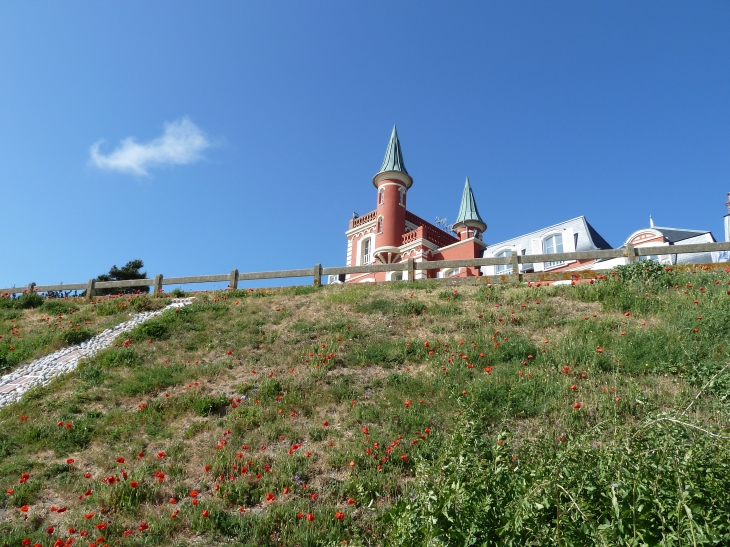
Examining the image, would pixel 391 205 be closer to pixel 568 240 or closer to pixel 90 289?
pixel 568 240

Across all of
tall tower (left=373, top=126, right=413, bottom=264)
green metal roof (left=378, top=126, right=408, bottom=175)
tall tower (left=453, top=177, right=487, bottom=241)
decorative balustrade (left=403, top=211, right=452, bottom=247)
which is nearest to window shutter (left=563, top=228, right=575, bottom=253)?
decorative balustrade (left=403, top=211, right=452, bottom=247)

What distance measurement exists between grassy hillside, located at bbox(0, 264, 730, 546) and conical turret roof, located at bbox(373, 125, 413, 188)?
1159 inches

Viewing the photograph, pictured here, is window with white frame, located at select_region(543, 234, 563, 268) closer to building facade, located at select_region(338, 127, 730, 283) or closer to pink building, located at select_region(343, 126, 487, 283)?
building facade, located at select_region(338, 127, 730, 283)

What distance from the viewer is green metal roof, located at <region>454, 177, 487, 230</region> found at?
45.8 metres

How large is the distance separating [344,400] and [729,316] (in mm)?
7343

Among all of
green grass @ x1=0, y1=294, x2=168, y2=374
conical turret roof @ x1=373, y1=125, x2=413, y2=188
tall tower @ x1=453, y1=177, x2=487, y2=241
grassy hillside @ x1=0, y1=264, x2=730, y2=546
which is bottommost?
grassy hillside @ x1=0, y1=264, x2=730, y2=546

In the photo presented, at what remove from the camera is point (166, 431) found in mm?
8039

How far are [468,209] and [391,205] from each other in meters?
9.08

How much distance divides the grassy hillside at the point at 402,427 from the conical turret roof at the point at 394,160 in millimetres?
29436

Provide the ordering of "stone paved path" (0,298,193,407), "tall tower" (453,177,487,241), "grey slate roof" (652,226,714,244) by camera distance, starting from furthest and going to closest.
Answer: "tall tower" (453,177,487,241)
"grey slate roof" (652,226,714,244)
"stone paved path" (0,298,193,407)

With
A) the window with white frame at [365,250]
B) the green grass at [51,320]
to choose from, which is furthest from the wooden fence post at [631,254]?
the window with white frame at [365,250]

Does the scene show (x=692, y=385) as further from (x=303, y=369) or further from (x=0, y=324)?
(x=0, y=324)

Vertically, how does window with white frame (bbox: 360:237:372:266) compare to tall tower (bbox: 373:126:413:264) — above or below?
below

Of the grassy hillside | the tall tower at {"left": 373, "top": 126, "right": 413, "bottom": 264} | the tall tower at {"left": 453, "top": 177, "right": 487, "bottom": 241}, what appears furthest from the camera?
the tall tower at {"left": 453, "top": 177, "right": 487, "bottom": 241}
